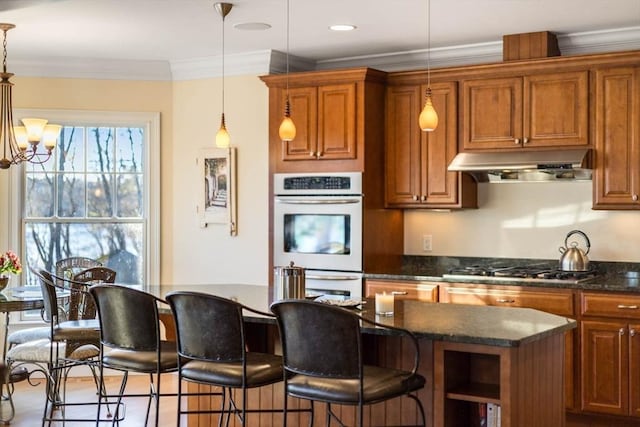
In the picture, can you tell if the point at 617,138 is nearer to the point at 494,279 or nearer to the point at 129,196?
the point at 494,279

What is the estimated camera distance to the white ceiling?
4832 millimetres

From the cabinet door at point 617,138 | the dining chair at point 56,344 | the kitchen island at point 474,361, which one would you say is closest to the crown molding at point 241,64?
the cabinet door at point 617,138

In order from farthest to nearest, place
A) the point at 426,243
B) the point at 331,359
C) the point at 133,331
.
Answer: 1. the point at 426,243
2. the point at 133,331
3. the point at 331,359

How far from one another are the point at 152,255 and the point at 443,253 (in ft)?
7.37

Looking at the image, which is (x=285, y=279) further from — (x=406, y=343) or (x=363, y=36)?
(x=363, y=36)

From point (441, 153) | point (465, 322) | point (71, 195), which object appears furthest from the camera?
point (71, 195)

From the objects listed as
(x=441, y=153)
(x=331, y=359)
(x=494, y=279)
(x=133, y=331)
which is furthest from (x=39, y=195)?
(x=331, y=359)

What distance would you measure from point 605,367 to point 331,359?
2417 millimetres

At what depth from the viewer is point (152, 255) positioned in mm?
6730

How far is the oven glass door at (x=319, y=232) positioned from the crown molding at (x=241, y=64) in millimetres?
1040

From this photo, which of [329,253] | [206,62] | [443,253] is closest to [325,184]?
[329,253]

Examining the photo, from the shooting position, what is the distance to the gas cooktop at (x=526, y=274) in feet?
17.0

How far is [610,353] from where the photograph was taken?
4938mm

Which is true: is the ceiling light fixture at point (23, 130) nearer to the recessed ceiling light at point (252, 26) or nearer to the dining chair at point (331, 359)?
the recessed ceiling light at point (252, 26)
